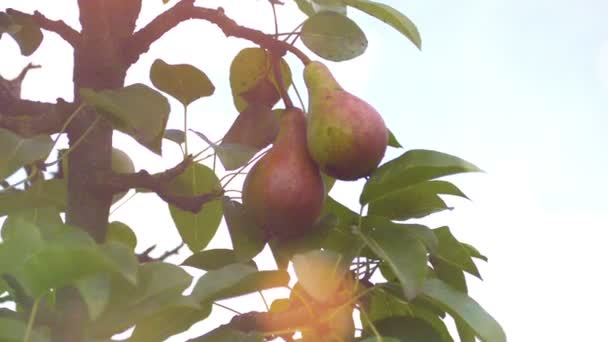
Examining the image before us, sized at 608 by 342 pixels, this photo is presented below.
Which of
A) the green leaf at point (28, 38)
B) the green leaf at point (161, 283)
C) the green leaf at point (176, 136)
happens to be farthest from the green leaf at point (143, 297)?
the green leaf at point (28, 38)

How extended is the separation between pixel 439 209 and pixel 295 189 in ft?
0.60

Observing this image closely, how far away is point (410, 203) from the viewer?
1168 millimetres

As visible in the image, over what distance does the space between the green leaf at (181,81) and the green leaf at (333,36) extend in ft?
0.52

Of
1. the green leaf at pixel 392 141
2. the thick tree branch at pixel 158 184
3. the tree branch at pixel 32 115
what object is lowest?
the thick tree branch at pixel 158 184

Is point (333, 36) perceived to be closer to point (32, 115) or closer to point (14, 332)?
point (32, 115)

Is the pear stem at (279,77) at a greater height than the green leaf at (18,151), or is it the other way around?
the pear stem at (279,77)

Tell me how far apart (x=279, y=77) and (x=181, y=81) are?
0.14m

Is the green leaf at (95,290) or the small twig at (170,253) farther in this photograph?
the small twig at (170,253)

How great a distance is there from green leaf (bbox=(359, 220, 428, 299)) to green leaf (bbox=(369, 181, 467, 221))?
0.07 metres

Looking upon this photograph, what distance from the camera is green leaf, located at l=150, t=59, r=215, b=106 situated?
131 cm

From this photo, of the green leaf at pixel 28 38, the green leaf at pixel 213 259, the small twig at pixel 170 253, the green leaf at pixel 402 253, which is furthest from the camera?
the small twig at pixel 170 253

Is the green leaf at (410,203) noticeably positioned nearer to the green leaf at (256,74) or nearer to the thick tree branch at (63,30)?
the green leaf at (256,74)

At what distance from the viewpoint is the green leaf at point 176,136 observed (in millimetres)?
1236

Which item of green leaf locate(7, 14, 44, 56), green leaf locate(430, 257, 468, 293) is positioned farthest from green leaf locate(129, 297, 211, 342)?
green leaf locate(7, 14, 44, 56)
